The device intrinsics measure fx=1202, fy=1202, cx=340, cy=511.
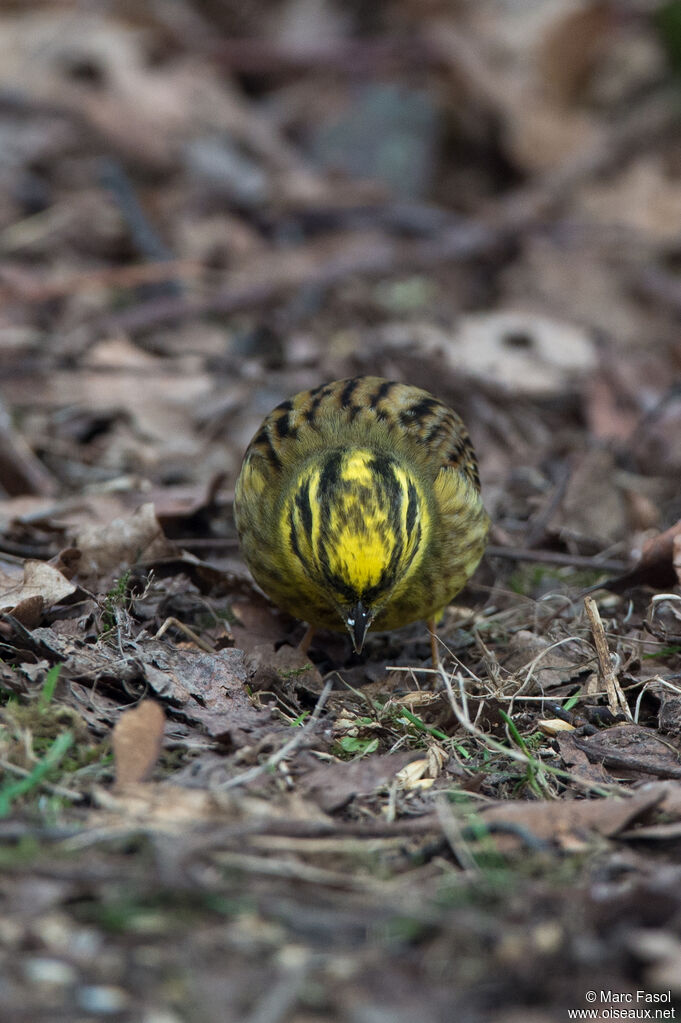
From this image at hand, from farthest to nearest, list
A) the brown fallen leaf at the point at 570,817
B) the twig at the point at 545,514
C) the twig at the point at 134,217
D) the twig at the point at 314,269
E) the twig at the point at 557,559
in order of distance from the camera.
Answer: the twig at the point at 134,217 → the twig at the point at 314,269 → the twig at the point at 545,514 → the twig at the point at 557,559 → the brown fallen leaf at the point at 570,817

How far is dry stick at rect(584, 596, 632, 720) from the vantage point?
5000 millimetres

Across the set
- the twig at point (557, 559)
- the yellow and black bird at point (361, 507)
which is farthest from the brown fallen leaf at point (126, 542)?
the twig at point (557, 559)

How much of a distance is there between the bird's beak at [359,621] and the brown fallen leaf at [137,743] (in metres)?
1.22

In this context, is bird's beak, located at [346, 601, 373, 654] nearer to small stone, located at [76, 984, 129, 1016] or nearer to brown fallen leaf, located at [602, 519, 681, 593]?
brown fallen leaf, located at [602, 519, 681, 593]

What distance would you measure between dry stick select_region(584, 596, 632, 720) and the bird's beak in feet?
3.29

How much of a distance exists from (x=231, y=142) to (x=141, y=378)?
432 cm

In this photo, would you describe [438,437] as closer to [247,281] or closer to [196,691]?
[196,691]

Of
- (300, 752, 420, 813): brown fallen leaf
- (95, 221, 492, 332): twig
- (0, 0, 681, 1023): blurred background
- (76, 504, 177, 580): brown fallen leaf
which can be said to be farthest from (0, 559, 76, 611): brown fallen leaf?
(95, 221, 492, 332): twig

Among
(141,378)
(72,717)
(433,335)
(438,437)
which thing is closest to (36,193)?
(141,378)

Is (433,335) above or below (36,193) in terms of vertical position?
below

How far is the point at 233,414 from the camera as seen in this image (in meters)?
8.05

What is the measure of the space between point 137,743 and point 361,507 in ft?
4.72

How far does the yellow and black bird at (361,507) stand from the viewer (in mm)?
4852

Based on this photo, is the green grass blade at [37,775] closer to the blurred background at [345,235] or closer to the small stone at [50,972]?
the small stone at [50,972]
